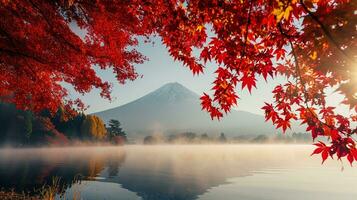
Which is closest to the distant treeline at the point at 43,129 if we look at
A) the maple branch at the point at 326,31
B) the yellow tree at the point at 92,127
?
the yellow tree at the point at 92,127

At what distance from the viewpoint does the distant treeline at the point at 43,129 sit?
200 feet

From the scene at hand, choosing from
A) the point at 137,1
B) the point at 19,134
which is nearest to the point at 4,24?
the point at 137,1

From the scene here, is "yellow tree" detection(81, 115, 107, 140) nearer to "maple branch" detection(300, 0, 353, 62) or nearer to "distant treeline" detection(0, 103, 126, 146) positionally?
"distant treeline" detection(0, 103, 126, 146)

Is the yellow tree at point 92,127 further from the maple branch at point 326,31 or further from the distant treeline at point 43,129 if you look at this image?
the maple branch at point 326,31

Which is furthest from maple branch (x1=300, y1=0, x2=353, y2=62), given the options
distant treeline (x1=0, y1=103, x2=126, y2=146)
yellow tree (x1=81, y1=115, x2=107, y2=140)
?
yellow tree (x1=81, y1=115, x2=107, y2=140)

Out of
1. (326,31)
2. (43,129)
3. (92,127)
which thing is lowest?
(326,31)

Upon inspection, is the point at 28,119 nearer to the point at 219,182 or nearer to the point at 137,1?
the point at 219,182

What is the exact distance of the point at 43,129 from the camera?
215 feet

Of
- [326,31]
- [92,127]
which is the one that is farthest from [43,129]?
[326,31]

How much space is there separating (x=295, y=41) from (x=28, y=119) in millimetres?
64518

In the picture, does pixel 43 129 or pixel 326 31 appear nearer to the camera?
pixel 326 31

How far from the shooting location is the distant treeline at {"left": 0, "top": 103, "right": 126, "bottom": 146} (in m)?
60.9

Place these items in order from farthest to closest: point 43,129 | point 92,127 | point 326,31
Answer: point 92,127 → point 43,129 → point 326,31

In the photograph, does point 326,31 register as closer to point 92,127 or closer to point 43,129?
point 43,129
